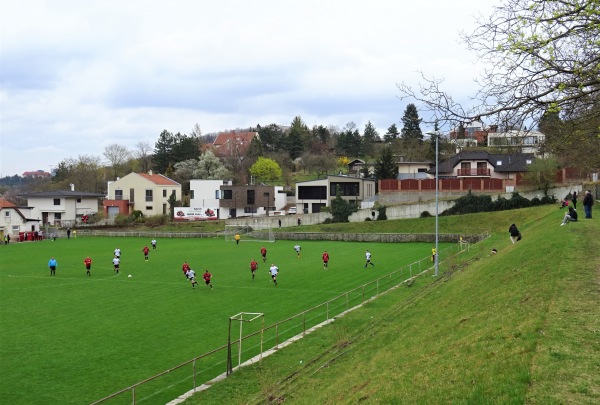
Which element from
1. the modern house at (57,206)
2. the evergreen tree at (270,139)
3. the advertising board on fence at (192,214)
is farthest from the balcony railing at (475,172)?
the evergreen tree at (270,139)

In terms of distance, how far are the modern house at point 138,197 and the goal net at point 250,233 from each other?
23.9m

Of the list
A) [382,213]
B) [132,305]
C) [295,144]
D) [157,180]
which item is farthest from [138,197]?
[132,305]

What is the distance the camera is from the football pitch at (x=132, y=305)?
58.3ft

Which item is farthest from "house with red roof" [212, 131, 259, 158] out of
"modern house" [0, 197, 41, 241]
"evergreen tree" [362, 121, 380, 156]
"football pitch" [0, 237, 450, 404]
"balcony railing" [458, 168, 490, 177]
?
"football pitch" [0, 237, 450, 404]

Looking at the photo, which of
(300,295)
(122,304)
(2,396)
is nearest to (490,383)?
(2,396)

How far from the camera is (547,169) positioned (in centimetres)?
6612

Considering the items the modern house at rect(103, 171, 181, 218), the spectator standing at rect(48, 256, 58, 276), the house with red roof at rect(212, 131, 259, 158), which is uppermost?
the house with red roof at rect(212, 131, 259, 158)

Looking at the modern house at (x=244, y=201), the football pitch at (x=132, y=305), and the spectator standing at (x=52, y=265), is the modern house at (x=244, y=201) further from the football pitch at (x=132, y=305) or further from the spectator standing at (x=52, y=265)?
the spectator standing at (x=52, y=265)

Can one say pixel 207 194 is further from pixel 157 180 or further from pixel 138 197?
pixel 138 197

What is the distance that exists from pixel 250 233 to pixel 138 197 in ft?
109

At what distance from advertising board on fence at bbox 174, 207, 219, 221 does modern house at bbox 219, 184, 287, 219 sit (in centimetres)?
374

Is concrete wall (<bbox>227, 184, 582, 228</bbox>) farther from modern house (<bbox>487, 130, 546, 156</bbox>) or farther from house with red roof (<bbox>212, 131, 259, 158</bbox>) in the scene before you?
modern house (<bbox>487, 130, 546, 156</bbox>)

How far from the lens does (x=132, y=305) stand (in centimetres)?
2872

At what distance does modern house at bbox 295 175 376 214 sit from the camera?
8938 cm
